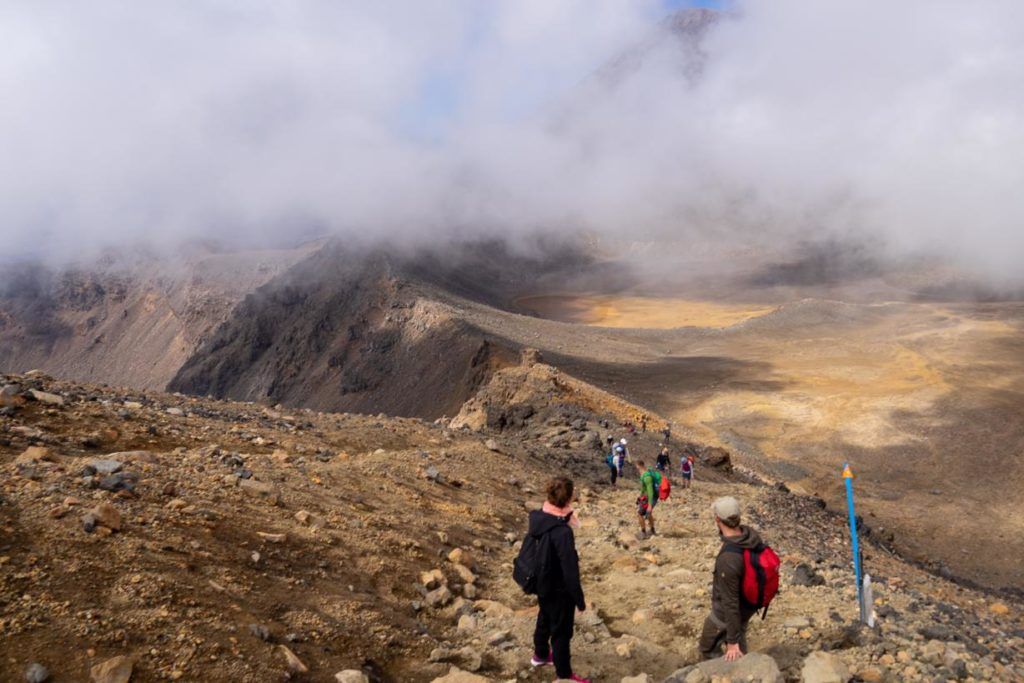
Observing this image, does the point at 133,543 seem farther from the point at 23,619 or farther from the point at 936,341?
the point at 936,341

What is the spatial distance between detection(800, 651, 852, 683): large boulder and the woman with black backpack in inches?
60.8

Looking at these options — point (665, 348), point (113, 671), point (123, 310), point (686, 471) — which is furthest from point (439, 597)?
point (123, 310)

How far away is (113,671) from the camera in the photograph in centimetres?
448

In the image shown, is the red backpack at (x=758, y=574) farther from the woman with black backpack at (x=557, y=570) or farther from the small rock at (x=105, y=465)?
the small rock at (x=105, y=465)

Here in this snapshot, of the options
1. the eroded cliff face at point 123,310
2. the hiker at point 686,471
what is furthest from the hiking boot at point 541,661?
Result: the eroded cliff face at point 123,310

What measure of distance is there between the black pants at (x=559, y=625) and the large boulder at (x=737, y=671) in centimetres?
74

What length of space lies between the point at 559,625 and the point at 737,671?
123 centimetres

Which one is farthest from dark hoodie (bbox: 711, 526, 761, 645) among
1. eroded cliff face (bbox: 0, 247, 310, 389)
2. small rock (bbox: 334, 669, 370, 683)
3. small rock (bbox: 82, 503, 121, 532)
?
eroded cliff face (bbox: 0, 247, 310, 389)

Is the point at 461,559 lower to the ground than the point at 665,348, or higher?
lower

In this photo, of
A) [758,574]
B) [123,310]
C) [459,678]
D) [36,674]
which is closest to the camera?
[36,674]

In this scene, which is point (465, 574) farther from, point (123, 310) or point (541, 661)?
point (123, 310)

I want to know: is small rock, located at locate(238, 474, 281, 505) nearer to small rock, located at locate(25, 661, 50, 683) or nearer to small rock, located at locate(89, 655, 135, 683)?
small rock, located at locate(89, 655, 135, 683)

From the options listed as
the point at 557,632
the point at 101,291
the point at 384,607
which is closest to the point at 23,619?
the point at 384,607

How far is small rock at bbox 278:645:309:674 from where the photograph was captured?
5.01 m
